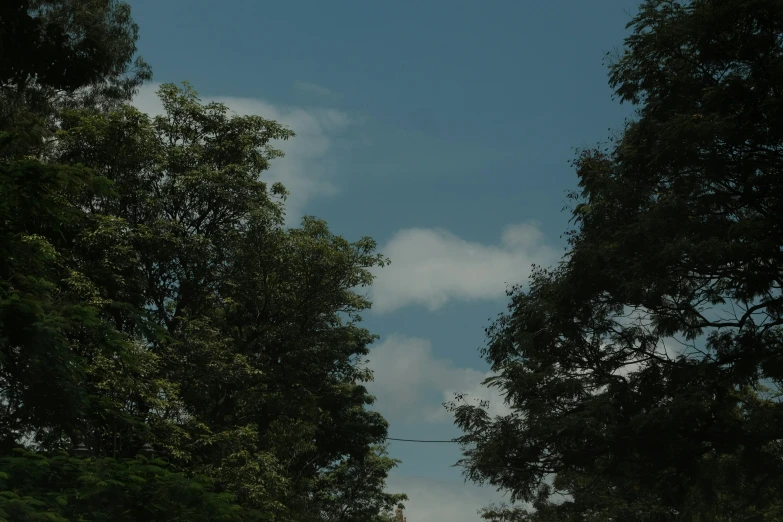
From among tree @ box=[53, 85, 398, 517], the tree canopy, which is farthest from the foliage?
tree @ box=[53, 85, 398, 517]

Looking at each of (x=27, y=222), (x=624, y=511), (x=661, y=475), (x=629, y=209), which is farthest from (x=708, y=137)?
(x=624, y=511)

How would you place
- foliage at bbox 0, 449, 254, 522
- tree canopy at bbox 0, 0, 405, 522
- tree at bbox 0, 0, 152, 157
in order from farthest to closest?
tree canopy at bbox 0, 0, 405, 522, tree at bbox 0, 0, 152, 157, foliage at bbox 0, 449, 254, 522

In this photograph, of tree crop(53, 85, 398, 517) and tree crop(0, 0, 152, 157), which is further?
tree crop(53, 85, 398, 517)

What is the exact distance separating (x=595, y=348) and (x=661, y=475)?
9.97 ft

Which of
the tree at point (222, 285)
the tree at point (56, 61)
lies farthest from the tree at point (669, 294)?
the tree at point (56, 61)

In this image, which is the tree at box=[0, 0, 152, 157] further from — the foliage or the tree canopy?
the foliage

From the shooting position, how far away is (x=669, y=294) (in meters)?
16.5

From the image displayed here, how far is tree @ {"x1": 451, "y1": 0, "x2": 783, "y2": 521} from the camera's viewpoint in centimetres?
1507

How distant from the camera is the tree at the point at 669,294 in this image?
1507cm

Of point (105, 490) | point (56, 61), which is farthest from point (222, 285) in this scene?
point (105, 490)

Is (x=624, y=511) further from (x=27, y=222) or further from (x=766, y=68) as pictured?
(x=27, y=222)

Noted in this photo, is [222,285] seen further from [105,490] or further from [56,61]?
[105,490]

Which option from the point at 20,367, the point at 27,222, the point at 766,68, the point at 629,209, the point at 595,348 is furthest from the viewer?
the point at 595,348

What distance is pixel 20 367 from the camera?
10711mm
